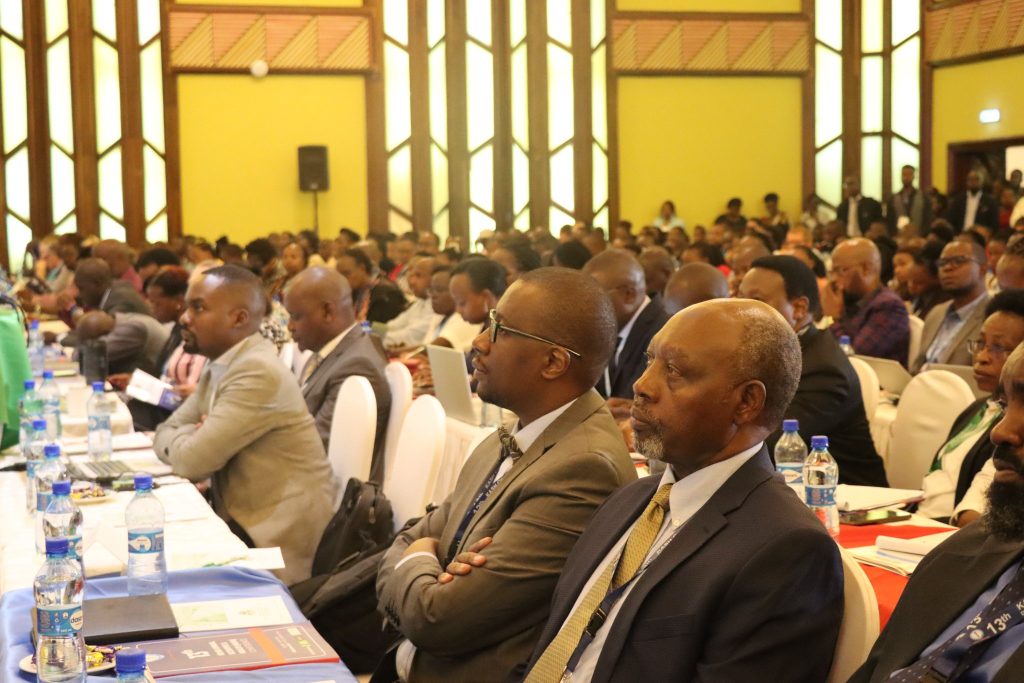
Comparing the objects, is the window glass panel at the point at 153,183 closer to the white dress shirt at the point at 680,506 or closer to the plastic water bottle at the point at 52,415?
the plastic water bottle at the point at 52,415

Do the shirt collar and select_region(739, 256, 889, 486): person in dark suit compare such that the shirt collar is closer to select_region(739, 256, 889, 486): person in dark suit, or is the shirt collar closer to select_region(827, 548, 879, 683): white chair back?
select_region(827, 548, 879, 683): white chair back

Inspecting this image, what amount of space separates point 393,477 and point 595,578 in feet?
6.31

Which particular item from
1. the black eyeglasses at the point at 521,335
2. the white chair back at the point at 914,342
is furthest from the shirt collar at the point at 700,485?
the white chair back at the point at 914,342

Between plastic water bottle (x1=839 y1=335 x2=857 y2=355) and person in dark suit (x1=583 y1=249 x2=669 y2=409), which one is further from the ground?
person in dark suit (x1=583 y1=249 x2=669 y2=409)

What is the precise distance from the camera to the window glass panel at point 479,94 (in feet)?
58.4

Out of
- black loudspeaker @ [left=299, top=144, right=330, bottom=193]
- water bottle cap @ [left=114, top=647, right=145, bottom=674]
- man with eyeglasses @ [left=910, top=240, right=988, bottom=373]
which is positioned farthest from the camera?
black loudspeaker @ [left=299, top=144, right=330, bottom=193]

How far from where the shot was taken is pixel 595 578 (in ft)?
7.54

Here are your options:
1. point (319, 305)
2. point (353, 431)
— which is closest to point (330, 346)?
point (319, 305)

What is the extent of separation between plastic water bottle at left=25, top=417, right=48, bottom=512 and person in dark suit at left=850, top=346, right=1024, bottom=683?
2.58 m

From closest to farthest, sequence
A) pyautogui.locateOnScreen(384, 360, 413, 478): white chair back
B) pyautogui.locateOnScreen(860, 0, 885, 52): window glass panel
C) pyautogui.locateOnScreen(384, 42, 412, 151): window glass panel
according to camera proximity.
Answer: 1. pyautogui.locateOnScreen(384, 360, 413, 478): white chair back
2. pyautogui.locateOnScreen(384, 42, 412, 151): window glass panel
3. pyautogui.locateOnScreen(860, 0, 885, 52): window glass panel

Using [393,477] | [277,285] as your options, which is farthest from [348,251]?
[393,477]

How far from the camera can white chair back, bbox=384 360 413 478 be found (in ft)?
16.2

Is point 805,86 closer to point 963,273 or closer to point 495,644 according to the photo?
point 963,273

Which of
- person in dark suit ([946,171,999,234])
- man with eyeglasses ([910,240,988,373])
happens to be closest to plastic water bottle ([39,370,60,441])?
man with eyeglasses ([910,240,988,373])
